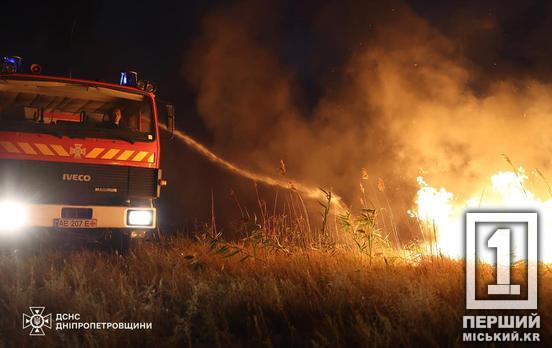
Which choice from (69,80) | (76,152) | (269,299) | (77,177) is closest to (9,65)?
(69,80)

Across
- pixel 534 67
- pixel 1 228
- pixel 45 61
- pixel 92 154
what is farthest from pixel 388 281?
pixel 45 61

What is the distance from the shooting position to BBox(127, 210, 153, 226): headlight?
25.7 feet

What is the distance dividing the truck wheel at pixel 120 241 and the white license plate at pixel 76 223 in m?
0.53

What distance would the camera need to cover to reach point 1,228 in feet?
24.0

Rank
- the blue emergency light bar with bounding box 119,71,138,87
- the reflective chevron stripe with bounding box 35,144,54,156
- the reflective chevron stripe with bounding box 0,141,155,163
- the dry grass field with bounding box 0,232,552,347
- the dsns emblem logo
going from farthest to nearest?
1. the blue emergency light bar with bounding box 119,71,138,87
2. the reflective chevron stripe with bounding box 35,144,54,156
3. the reflective chevron stripe with bounding box 0,141,155,163
4. the dsns emblem logo
5. the dry grass field with bounding box 0,232,552,347

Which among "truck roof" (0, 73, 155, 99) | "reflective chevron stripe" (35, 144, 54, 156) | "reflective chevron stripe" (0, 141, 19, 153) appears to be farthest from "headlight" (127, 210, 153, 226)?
"truck roof" (0, 73, 155, 99)

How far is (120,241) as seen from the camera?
8227mm

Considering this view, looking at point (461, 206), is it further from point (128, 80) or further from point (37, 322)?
point (37, 322)

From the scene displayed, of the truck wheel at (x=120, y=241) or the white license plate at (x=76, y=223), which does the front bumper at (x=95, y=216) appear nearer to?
the white license plate at (x=76, y=223)

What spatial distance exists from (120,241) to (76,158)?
1.34m

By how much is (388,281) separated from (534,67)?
8.81 meters

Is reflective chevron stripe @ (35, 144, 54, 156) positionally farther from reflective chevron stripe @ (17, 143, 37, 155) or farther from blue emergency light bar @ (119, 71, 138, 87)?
blue emergency light bar @ (119, 71, 138, 87)

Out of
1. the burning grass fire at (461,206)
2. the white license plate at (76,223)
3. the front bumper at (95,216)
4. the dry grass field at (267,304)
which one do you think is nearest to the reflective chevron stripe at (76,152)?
the front bumper at (95,216)

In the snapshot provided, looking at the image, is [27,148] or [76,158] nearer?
[27,148]
